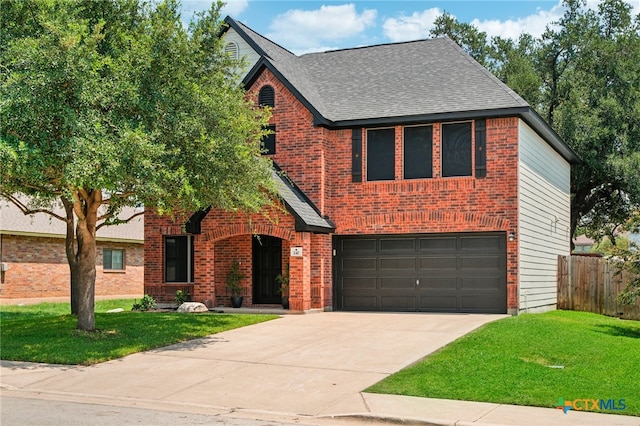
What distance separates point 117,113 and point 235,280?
31.3 feet

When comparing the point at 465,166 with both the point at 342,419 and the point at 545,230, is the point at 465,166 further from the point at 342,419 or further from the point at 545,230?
the point at 342,419

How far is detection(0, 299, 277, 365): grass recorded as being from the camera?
1409 cm

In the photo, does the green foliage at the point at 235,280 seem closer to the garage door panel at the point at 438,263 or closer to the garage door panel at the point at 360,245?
the garage door panel at the point at 360,245

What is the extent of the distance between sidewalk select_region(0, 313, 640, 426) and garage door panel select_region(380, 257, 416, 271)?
4260mm

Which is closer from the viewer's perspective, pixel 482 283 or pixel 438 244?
pixel 482 283

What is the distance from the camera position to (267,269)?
23.1 m

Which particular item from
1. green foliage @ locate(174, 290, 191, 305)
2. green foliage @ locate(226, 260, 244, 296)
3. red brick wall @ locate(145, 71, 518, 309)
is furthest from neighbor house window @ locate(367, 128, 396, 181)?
green foliage @ locate(174, 290, 191, 305)

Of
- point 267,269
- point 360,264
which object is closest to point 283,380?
point 360,264

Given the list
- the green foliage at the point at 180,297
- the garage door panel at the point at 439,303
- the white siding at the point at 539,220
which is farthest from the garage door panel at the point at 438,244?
the green foliage at the point at 180,297

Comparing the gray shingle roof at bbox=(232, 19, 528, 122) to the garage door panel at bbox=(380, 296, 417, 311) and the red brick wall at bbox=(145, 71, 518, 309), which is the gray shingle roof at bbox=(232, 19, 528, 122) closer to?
the red brick wall at bbox=(145, 71, 518, 309)

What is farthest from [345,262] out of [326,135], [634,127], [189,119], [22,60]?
[634,127]

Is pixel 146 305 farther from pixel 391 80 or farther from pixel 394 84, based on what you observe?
→ pixel 391 80

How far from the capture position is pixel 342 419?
9.73 meters

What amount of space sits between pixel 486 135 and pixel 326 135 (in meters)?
4.78
